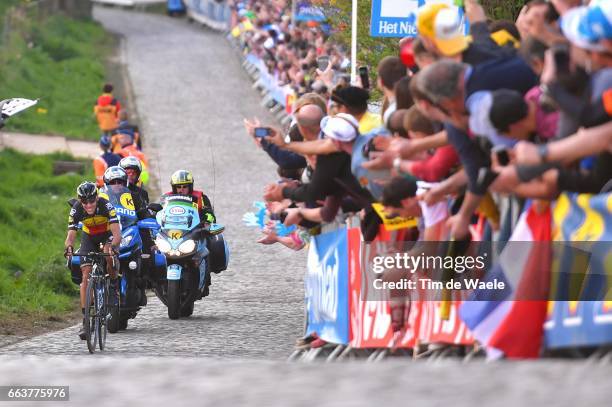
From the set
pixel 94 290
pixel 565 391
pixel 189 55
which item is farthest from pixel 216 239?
pixel 189 55

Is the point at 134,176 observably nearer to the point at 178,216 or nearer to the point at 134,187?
the point at 134,187

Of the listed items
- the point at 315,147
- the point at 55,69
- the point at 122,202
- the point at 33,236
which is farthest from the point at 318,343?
the point at 55,69

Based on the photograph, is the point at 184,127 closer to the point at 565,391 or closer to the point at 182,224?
the point at 182,224

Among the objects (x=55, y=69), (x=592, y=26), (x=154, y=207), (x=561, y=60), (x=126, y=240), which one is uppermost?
(x=592, y=26)

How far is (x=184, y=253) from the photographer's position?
1959 cm

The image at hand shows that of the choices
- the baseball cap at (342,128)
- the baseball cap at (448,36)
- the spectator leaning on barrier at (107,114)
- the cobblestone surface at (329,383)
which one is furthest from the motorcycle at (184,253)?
the spectator leaning on barrier at (107,114)

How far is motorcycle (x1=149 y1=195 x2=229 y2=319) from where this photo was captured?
19.4 metres

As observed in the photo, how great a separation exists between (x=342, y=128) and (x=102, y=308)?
6276 millimetres

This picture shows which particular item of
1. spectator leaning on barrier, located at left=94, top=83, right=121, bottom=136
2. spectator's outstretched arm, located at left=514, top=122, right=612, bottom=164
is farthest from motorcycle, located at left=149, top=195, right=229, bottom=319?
spectator leaning on barrier, located at left=94, top=83, right=121, bottom=136

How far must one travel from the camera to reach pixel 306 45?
35125 millimetres

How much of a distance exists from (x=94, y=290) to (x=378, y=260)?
6.24 m

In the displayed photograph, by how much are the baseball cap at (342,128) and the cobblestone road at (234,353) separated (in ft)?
5.11

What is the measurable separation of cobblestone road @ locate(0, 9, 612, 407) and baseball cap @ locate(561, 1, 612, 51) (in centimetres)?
147

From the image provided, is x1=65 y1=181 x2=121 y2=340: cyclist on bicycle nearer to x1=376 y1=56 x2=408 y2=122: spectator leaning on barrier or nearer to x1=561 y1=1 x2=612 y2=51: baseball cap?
x1=376 y1=56 x2=408 y2=122: spectator leaning on barrier
